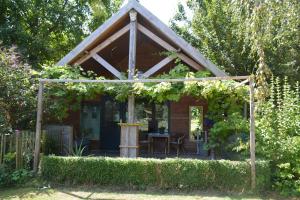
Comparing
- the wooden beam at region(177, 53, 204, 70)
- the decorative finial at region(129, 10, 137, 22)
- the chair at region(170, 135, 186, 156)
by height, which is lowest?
the chair at region(170, 135, 186, 156)

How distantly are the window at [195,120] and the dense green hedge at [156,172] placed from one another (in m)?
6.88

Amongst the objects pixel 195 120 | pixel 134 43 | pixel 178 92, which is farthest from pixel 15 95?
pixel 195 120

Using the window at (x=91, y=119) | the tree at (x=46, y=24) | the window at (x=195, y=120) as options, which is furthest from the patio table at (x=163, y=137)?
the tree at (x=46, y=24)

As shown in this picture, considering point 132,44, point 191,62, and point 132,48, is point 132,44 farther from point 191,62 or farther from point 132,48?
point 191,62

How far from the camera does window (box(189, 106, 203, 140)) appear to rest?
51.9 feet

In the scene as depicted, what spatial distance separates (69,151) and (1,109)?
262 centimetres

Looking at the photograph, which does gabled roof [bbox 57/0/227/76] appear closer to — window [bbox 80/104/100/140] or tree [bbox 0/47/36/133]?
tree [bbox 0/47/36/133]

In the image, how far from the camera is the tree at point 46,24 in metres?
19.0

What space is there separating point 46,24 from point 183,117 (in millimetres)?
12810

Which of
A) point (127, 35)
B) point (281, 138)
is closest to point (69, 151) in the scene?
point (127, 35)

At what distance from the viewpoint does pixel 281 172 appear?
8.83 metres

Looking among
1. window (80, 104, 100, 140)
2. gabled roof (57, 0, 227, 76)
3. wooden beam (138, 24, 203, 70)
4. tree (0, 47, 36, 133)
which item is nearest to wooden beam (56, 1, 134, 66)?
gabled roof (57, 0, 227, 76)

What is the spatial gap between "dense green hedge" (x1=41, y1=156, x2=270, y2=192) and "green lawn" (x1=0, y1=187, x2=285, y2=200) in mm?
258

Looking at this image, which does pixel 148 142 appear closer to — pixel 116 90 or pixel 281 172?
pixel 116 90
